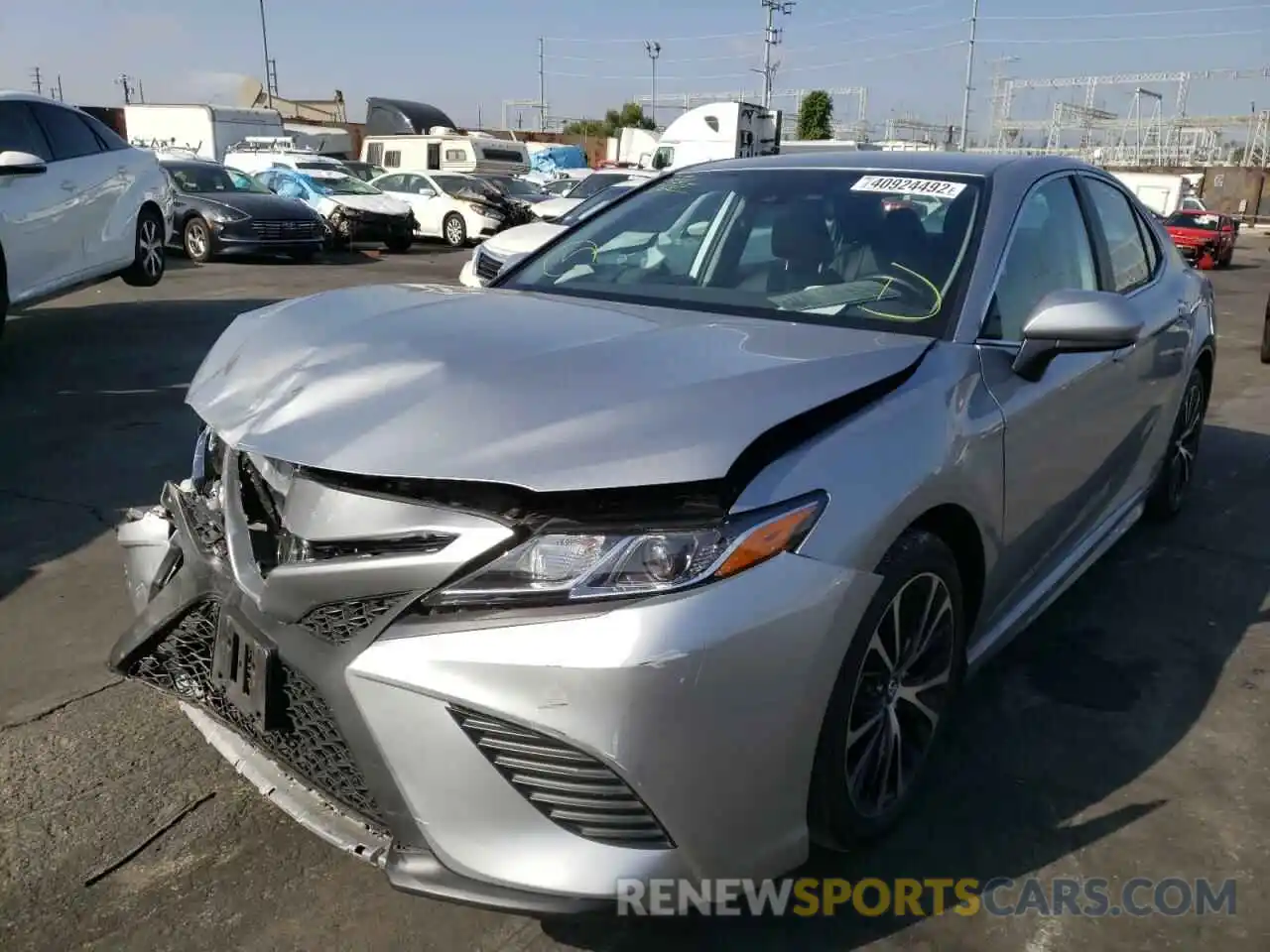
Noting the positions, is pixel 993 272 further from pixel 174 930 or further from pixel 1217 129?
pixel 1217 129

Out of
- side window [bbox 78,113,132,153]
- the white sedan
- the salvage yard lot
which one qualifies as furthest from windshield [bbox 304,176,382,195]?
the salvage yard lot

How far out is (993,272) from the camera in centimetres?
282

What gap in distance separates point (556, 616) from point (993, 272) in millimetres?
1716

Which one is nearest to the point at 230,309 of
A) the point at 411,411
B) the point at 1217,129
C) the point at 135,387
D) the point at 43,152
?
the point at 43,152

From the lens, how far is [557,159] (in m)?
36.5

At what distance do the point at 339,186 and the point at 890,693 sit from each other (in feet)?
62.7

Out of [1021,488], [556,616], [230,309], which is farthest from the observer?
[230,309]

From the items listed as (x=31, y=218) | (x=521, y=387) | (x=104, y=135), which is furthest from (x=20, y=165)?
(x=521, y=387)

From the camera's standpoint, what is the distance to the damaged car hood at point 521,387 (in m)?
1.85

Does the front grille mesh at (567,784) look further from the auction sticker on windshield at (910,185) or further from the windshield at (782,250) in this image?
the auction sticker on windshield at (910,185)

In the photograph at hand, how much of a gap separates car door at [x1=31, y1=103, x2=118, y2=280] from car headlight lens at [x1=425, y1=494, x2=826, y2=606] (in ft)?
23.8

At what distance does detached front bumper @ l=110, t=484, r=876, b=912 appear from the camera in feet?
5.73

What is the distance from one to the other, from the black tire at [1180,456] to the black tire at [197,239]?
1345 cm

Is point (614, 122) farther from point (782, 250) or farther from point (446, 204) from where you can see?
point (782, 250)
